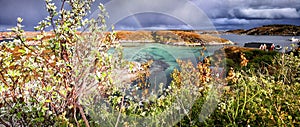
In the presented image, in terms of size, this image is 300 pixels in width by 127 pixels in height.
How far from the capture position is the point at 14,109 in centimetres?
313

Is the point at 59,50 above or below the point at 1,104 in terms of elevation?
above

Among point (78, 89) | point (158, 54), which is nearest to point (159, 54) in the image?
point (158, 54)

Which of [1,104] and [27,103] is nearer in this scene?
[27,103]

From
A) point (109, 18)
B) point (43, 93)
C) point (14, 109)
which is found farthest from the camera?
point (109, 18)

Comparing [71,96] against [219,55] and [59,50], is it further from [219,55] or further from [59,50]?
[219,55]

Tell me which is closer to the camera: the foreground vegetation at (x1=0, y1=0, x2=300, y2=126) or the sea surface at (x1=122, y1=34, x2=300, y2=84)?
the foreground vegetation at (x1=0, y1=0, x2=300, y2=126)

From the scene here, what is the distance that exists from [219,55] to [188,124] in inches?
81.1

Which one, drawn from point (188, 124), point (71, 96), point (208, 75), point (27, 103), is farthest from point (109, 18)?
point (208, 75)

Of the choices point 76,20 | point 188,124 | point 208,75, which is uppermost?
point 76,20

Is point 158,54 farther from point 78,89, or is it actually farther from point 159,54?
point 78,89

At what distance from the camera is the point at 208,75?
185 inches

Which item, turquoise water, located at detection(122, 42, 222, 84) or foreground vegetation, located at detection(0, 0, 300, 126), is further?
turquoise water, located at detection(122, 42, 222, 84)

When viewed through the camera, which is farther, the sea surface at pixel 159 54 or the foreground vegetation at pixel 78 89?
the sea surface at pixel 159 54

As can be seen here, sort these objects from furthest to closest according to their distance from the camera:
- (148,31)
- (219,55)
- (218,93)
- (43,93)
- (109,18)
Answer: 1. (219,55)
2. (218,93)
3. (148,31)
4. (109,18)
5. (43,93)
